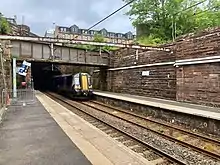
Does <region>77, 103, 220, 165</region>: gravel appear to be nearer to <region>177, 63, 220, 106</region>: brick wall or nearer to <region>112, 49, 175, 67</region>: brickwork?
<region>177, 63, 220, 106</region>: brick wall

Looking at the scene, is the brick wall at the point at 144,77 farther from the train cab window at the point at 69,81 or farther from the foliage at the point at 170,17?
the foliage at the point at 170,17

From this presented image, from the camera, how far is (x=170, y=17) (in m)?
34.7

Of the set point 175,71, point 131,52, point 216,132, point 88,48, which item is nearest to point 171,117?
point 216,132

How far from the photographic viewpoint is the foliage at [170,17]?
33.7 metres

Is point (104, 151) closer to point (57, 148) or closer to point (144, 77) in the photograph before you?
point (57, 148)

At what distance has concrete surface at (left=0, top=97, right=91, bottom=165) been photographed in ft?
18.5

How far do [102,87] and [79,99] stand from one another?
6125 mm

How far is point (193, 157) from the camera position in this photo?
730cm

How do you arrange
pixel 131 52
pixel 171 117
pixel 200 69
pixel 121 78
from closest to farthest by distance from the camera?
pixel 171 117 → pixel 200 69 → pixel 131 52 → pixel 121 78

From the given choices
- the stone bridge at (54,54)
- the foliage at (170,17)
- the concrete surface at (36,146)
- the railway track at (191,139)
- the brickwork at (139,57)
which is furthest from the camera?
the foliage at (170,17)

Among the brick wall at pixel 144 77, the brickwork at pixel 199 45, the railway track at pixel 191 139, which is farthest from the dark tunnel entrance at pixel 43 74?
the railway track at pixel 191 139

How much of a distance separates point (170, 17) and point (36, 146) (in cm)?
3126

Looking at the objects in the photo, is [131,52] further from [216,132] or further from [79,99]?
[216,132]

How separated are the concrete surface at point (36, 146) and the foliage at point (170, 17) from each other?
84.2ft
